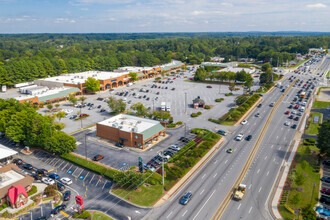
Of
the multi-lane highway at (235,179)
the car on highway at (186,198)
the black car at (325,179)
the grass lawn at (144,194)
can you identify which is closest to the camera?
the multi-lane highway at (235,179)

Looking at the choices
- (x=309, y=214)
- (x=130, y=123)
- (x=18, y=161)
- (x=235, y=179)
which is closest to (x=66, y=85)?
(x=130, y=123)

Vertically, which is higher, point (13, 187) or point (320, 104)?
Answer: point (320, 104)

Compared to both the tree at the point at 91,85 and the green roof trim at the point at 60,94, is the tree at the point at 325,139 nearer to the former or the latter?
the tree at the point at 91,85

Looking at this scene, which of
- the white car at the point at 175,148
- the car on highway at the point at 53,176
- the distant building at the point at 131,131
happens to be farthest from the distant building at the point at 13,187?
the white car at the point at 175,148

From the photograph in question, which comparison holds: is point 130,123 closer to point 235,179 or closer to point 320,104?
point 235,179

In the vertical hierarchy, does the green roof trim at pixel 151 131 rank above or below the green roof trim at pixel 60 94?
below

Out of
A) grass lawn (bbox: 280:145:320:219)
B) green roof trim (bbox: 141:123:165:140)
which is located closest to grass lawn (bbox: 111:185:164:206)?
green roof trim (bbox: 141:123:165:140)

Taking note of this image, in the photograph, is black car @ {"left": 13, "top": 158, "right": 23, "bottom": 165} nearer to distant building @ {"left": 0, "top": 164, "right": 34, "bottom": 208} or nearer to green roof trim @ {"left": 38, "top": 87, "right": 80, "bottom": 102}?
distant building @ {"left": 0, "top": 164, "right": 34, "bottom": 208}
